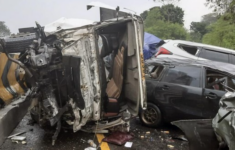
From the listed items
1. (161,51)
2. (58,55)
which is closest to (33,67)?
(58,55)

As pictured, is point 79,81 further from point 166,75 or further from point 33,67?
point 166,75

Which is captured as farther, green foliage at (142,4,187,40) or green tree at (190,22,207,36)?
green tree at (190,22,207,36)

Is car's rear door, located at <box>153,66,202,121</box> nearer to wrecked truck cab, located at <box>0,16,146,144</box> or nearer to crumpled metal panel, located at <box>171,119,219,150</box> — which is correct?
wrecked truck cab, located at <box>0,16,146,144</box>

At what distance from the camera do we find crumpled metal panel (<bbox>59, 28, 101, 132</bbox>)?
3.50 m

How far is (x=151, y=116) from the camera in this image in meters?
4.83

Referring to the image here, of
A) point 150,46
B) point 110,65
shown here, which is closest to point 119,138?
point 110,65

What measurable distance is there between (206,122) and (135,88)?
56.1 inches

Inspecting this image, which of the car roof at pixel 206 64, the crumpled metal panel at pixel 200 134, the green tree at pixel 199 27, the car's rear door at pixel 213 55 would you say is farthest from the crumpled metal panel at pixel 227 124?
the green tree at pixel 199 27

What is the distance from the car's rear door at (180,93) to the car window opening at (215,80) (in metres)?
0.16

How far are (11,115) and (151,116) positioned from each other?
2679 mm

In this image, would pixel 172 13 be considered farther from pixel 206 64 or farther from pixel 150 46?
pixel 206 64

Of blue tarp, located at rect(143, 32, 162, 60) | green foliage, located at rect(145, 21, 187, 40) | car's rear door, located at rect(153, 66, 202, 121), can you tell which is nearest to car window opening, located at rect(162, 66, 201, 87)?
car's rear door, located at rect(153, 66, 202, 121)

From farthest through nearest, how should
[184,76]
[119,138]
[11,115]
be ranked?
[184,76]
[119,138]
[11,115]

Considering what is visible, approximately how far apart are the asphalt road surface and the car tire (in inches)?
4.9
